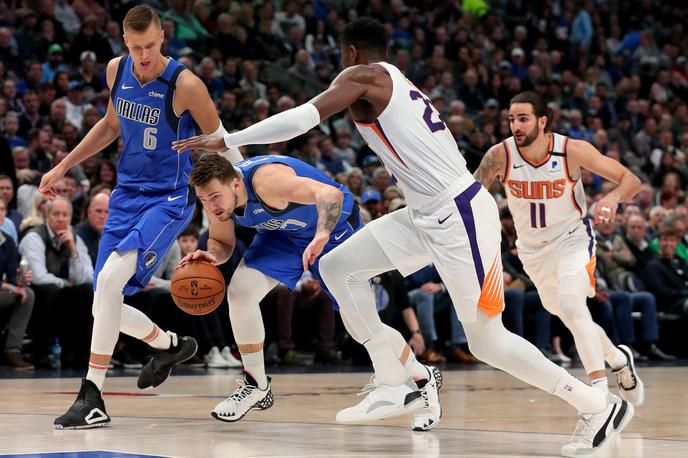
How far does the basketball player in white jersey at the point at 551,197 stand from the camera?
6480 millimetres

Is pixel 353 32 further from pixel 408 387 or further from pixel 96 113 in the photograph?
pixel 96 113

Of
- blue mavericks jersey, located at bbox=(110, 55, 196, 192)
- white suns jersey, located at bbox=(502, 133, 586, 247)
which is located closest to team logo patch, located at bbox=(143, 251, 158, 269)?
blue mavericks jersey, located at bbox=(110, 55, 196, 192)

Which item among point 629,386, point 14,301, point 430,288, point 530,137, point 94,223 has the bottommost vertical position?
point 430,288

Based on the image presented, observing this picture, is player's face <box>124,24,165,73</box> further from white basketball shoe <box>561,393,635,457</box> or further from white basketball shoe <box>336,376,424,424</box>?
white basketball shoe <box>561,393,635,457</box>

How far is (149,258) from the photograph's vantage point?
5770 mm

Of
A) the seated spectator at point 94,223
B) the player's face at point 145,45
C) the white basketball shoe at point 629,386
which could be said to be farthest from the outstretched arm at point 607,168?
the seated spectator at point 94,223

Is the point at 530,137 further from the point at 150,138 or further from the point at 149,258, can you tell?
the point at 149,258

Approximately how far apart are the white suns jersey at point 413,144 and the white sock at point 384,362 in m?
0.74

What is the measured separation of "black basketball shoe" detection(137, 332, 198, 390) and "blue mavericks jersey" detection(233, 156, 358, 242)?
88 centimetres

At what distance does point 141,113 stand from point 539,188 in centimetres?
232

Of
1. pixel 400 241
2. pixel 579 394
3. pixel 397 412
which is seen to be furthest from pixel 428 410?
pixel 579 394

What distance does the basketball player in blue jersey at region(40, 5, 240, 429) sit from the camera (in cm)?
563

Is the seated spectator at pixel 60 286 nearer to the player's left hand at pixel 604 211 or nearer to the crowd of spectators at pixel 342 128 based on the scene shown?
the crowd of spectators at pixel 342 128

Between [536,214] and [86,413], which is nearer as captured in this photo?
[86,413]
